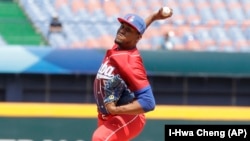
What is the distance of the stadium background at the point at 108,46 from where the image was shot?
488 inches

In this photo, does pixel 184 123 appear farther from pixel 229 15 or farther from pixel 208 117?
pixel 229 15

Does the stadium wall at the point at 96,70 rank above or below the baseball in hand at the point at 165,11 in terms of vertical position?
below

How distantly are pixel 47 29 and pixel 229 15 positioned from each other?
11.2ft

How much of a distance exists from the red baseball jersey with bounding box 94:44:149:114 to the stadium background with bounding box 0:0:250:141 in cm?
512

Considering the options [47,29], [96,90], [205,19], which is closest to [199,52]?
[205,19]

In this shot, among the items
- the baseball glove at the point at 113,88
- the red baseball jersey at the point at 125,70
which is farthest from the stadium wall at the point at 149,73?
the baseball glove at the point at 113,88

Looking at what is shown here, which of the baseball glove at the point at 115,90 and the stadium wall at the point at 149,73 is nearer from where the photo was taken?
the baseball glove at the point at 115,90

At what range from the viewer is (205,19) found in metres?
14.2

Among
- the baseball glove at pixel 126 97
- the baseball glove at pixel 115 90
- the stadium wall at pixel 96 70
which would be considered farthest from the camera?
the stadium wall at pixel 96 70

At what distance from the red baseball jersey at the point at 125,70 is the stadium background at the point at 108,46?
5125 mm

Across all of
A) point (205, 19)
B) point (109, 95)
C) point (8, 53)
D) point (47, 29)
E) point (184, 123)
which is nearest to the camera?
point (109, 95)

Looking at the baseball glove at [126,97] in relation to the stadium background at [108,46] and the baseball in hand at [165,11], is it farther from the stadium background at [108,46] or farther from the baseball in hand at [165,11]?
the stadium background at [108,46]

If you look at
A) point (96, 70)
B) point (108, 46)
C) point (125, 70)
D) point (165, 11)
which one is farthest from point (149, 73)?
point (125, 70)

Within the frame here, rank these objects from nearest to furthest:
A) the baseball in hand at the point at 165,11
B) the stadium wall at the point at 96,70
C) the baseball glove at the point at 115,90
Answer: the baseball glove at the point at 115,90, the baseball in hand at the point at 165,11, the stadium wall at the point at 96,70
